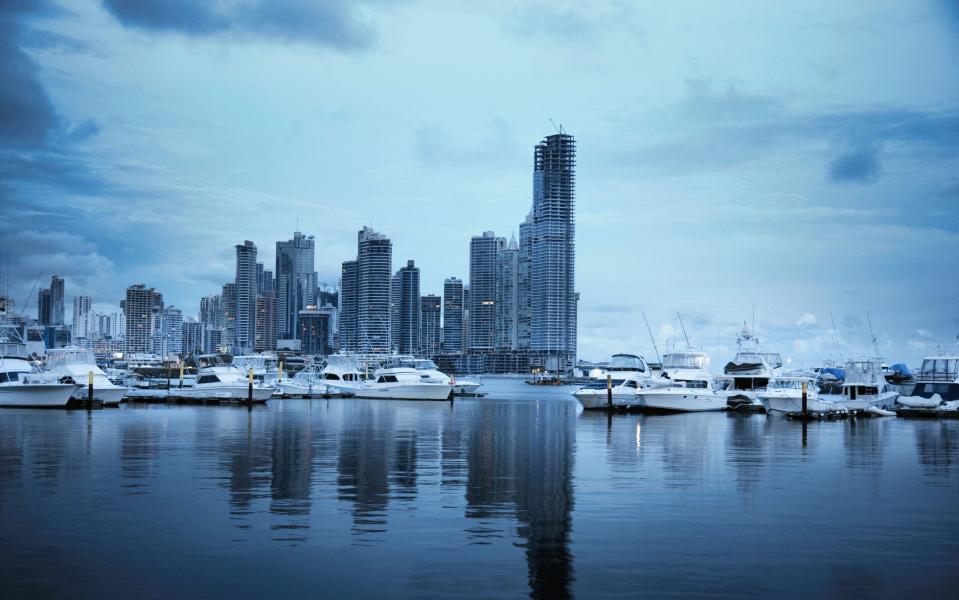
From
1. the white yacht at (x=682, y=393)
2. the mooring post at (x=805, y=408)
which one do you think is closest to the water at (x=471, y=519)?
the mooring post at (x=805, y=408)

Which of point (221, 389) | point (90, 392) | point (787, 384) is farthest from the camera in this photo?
point (221, 389)

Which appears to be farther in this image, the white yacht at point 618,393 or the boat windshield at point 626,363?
the boat windshield at point 626,363

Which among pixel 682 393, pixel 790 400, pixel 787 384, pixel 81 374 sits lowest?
pixel 790 400

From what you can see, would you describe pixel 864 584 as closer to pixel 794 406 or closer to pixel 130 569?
pixel 130 569

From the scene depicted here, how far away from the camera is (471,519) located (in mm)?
23109

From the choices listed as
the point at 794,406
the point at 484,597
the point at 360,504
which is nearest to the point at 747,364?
the point at 794,406

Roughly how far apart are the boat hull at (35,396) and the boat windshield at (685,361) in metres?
57.4

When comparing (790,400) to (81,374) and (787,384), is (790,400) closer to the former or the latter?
(787,384)

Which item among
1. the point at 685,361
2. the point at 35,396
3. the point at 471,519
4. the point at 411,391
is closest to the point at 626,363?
the point at 685,361

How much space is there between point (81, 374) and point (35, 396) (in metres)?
7.22

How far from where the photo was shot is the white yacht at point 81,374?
85.9 m

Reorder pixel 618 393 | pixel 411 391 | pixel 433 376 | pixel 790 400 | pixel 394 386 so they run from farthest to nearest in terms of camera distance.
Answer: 1. pixel 433 376
2. pixel 394 386
3. pixel 411 391
4. pixel 618 393
5. pixel 790 400

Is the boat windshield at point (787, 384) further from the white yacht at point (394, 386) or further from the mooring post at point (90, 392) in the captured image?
the mooring post at point (90, 392)

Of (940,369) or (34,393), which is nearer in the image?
(34,393)
